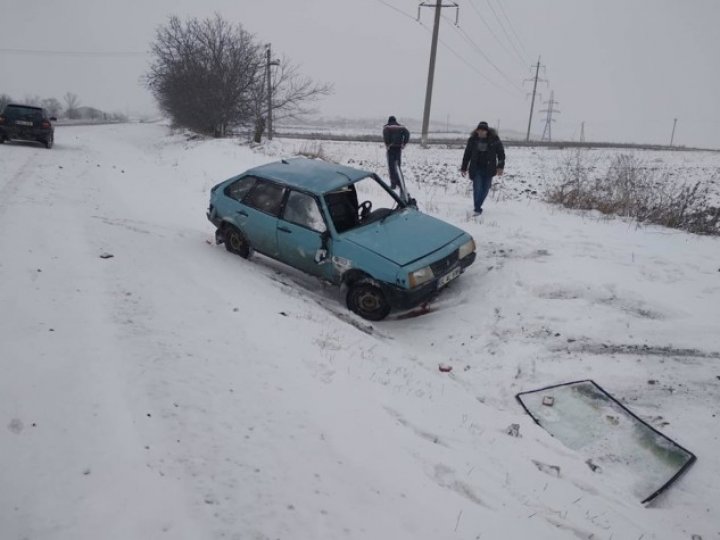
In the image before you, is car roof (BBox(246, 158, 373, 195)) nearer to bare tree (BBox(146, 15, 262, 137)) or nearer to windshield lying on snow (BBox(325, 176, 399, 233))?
windshield lying on snow (BBox(325, 176, 399, 233))

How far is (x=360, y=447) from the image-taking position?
9.91ft

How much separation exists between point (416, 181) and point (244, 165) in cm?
537

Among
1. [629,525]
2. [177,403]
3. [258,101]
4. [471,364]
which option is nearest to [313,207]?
[471,364]

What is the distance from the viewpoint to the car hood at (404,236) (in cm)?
568

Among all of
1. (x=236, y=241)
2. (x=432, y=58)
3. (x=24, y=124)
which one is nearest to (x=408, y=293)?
(x=236, y=241)

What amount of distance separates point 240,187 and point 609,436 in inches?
221

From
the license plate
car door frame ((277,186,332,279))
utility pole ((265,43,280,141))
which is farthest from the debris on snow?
utility pole ((265,43,280,141))

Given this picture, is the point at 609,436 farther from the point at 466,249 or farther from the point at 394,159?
the point at 394,159

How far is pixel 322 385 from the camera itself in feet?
12.0

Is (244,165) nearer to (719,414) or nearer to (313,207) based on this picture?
(313,207)

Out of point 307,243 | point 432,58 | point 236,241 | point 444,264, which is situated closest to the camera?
point 444,264

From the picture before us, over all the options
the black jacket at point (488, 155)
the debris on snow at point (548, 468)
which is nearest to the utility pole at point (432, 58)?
the black jacket at point (488, 155)

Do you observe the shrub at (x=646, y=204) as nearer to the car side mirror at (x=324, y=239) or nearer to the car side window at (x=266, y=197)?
the car side mirror at (x=324, y=239)

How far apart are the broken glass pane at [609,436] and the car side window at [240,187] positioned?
183 inches
